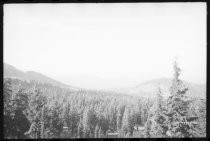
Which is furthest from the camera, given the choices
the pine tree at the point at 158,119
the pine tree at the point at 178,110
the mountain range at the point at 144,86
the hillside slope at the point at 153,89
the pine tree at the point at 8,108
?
the pine tree at the point at 178,110

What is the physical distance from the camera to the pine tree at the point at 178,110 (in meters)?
18.4

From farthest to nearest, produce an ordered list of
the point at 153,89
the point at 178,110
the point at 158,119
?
the point at 178,110 → the point at 158,119 → the point at 153,89

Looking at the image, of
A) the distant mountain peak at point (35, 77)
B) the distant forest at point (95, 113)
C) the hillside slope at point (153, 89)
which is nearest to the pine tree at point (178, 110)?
the distant forest at point (95, 113)

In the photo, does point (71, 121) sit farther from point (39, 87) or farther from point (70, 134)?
point (39, 87)

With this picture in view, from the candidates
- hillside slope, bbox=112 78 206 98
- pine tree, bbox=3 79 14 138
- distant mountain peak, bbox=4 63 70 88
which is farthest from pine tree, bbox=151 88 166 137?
pine tree, bbox=3 79 14 138

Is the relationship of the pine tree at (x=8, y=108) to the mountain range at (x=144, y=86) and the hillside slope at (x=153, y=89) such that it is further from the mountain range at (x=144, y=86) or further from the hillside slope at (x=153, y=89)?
the hillside slope at (x=153, y=89)

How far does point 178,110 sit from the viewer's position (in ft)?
61.7

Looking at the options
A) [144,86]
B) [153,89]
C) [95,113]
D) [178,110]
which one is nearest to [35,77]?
[95,113]

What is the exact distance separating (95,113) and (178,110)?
5.22m

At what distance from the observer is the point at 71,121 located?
713 inches

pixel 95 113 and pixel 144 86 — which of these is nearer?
pixel 95 113

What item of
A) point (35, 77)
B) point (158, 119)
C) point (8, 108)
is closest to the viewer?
point (8, 108)

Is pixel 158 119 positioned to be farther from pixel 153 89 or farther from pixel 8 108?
pixel 8 108

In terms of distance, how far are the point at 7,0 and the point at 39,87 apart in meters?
6.86
